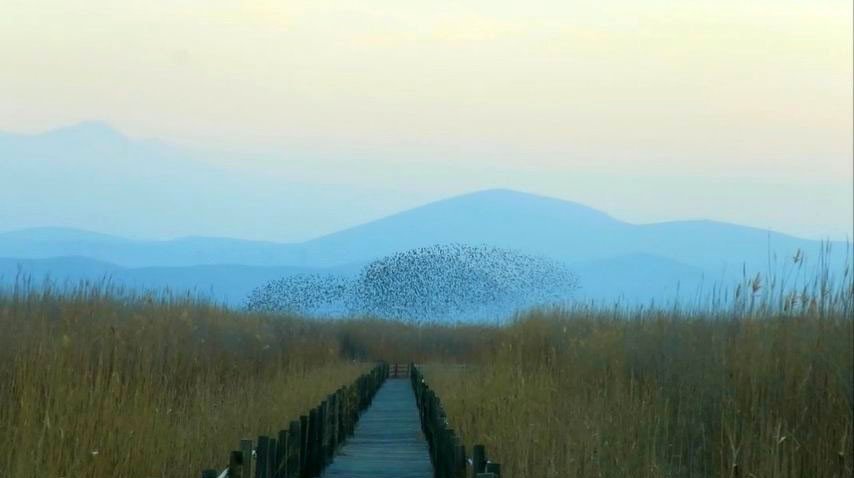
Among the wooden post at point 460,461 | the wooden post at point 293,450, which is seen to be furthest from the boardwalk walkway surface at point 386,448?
the wooden post at point 460,461

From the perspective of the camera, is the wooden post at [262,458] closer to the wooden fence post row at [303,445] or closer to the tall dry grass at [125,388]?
the wooden fence post row at [303,445]

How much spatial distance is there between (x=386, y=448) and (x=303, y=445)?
13.2 feet

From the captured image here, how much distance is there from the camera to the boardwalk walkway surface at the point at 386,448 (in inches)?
496

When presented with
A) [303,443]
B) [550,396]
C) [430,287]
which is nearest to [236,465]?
[303,443]

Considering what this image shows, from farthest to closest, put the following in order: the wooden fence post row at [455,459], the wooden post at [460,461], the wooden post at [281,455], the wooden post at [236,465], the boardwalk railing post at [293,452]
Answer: the boardwalk railing post at [293,452], the wooden post at [281,455], the wooden post at [460,461], the wooden post at [236,465], the wooden fence post row at [455,459]

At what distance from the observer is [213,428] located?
10414 millimetres

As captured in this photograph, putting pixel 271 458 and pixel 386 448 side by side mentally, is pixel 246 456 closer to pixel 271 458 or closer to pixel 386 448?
pixel 271 458

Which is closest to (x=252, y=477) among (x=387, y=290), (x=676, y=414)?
(x=676, y=414)

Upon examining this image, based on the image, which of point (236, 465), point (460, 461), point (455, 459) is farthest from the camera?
point (455, 459)

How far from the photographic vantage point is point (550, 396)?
13031 millimetres

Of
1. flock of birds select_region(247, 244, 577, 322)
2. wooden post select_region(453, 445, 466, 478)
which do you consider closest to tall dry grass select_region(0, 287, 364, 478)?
wooden post select_region(453, 445, 466, 478)

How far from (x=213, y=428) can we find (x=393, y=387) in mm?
19861

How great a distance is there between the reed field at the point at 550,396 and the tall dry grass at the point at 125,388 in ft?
0.08

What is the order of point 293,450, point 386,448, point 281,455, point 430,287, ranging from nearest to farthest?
point 281,455 → point 293,450 → point 386,448 → point 430,287
